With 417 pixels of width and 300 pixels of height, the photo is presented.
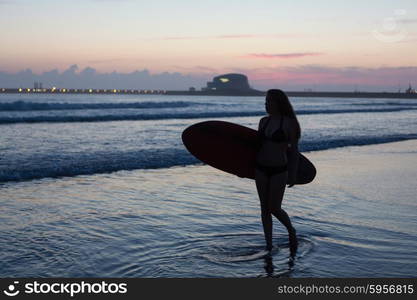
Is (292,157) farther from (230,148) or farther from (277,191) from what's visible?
(230,148)

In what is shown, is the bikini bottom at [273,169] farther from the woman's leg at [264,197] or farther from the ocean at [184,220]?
the ocean at [184,220]

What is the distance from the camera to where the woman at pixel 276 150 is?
4.96 metres

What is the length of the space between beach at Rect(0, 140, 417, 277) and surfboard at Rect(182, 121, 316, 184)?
2.60ft

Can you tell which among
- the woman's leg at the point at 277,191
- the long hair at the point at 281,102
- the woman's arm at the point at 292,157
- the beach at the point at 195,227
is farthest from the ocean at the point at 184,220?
the long hair at the point at 281,102

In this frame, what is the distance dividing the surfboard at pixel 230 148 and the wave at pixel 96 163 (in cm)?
483

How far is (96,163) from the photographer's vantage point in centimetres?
1155

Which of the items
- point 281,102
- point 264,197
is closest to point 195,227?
point 264,197

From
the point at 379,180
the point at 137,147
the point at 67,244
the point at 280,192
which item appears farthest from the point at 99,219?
the point at 137,147

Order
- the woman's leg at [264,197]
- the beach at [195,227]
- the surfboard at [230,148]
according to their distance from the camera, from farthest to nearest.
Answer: the surfboard at [230,148] → the woman's leg at [264,197] → the beach at [195,227]

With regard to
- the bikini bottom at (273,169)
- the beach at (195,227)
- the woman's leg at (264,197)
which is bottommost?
the beach at (195,227)

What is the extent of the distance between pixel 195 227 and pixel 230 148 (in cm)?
114

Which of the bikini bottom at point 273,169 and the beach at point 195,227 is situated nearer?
the beach at point 195,227

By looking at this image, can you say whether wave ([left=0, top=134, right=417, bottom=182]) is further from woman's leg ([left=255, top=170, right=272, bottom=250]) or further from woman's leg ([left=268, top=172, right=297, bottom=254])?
woman's leg ([left=268, top=172, right=297, bottom=254])

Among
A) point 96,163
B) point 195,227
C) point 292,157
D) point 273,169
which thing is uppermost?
point 292,157
